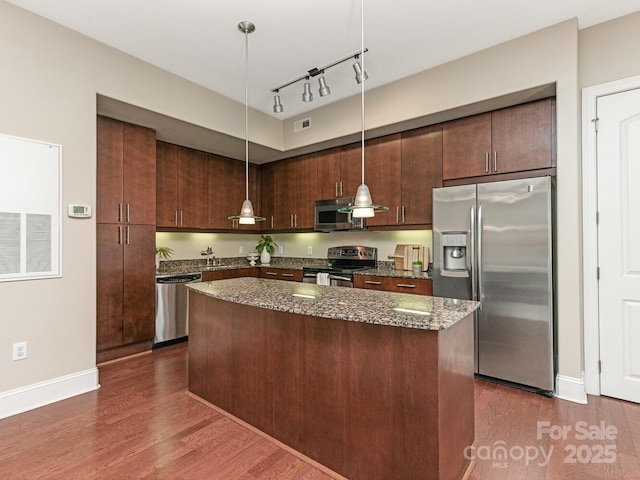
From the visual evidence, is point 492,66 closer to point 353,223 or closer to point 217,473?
point 353,223

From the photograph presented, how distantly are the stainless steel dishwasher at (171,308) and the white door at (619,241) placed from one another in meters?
4.01

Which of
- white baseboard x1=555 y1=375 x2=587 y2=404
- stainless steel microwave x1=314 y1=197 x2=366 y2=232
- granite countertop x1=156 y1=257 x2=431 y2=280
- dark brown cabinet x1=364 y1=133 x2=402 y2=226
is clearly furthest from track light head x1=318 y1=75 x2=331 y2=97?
white baseboard x1=555 y1=375 x2=587 y2=404

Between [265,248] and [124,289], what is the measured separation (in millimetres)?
2366

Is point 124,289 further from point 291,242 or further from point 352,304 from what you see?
point 352,304

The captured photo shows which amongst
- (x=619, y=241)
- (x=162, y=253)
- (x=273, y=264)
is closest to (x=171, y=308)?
(x=162, y=253)

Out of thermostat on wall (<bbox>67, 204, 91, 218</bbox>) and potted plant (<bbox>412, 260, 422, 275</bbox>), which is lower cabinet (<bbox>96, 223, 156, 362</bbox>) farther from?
potted plant (<bbox>412, 260, 422, 275</bbox>)

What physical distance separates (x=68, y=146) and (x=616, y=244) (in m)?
4.51

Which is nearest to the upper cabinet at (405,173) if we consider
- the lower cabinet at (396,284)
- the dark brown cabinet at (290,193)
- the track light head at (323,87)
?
the lower cabinet at (396,284)

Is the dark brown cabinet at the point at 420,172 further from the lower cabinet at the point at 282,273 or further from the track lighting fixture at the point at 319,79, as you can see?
the lower cabinet at the point at 282,273

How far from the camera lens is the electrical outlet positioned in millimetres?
2486

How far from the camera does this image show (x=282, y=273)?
4.88 metres

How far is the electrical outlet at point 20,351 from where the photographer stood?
249 cm

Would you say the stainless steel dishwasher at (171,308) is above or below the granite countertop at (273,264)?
below

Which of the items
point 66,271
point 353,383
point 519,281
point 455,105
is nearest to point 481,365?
point 519,281
